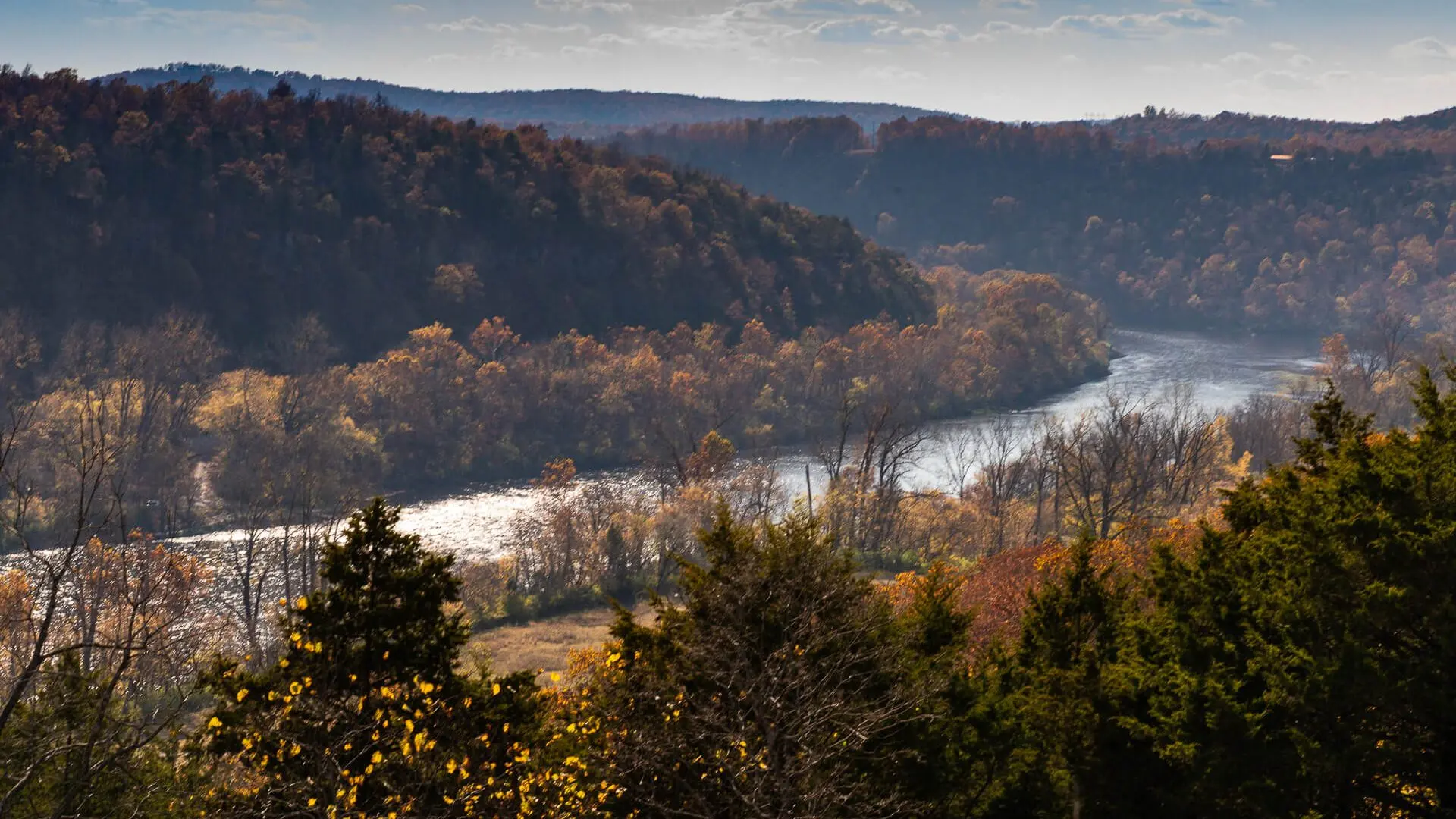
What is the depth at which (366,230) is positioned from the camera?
400 ft

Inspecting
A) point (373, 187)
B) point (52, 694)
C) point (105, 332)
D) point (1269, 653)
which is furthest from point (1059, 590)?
point (373, 187)

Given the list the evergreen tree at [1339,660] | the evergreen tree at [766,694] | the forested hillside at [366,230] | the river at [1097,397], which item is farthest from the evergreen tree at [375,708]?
the forested hillside at [366,230]

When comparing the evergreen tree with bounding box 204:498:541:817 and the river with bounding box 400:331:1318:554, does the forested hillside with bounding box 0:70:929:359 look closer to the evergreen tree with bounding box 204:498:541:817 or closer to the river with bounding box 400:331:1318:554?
the river with bounding box 400:331:1318:554

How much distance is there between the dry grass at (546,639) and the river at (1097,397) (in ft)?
19.4

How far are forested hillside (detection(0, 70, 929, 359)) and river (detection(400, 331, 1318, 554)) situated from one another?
28831 millimetres

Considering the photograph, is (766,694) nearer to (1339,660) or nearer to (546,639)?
(1339,660)

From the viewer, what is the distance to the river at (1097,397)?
7750 cm

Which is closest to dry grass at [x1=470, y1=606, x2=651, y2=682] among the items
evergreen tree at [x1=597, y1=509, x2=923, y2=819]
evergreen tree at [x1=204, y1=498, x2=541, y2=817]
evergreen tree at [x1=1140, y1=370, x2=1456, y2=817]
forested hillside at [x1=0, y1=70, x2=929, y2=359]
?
evergreen tree at [x1=597, y1=509, x2=923, y2=819]

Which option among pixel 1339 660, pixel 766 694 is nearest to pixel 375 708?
pixel 766 694

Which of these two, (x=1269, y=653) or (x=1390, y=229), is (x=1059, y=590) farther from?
(x=1390, y=229)

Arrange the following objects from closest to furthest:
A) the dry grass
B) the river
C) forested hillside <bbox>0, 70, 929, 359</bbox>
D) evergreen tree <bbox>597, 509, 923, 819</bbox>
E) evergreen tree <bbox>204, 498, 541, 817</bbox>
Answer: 1. evergreen tree <bbox>204, 498, 541, 817</bbox>
2. evergreen tree <bbox>597, 509, 923, 819</bbox>
3. the dry grass
4. the river
5. forested hillside <bbox>0, 70, 929, 359</bbox>

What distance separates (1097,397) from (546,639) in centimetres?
7851

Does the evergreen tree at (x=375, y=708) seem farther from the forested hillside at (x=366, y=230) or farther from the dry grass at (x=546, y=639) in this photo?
the forested hillside at (x=366, y=230)

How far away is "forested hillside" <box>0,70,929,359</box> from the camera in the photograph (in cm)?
10500
